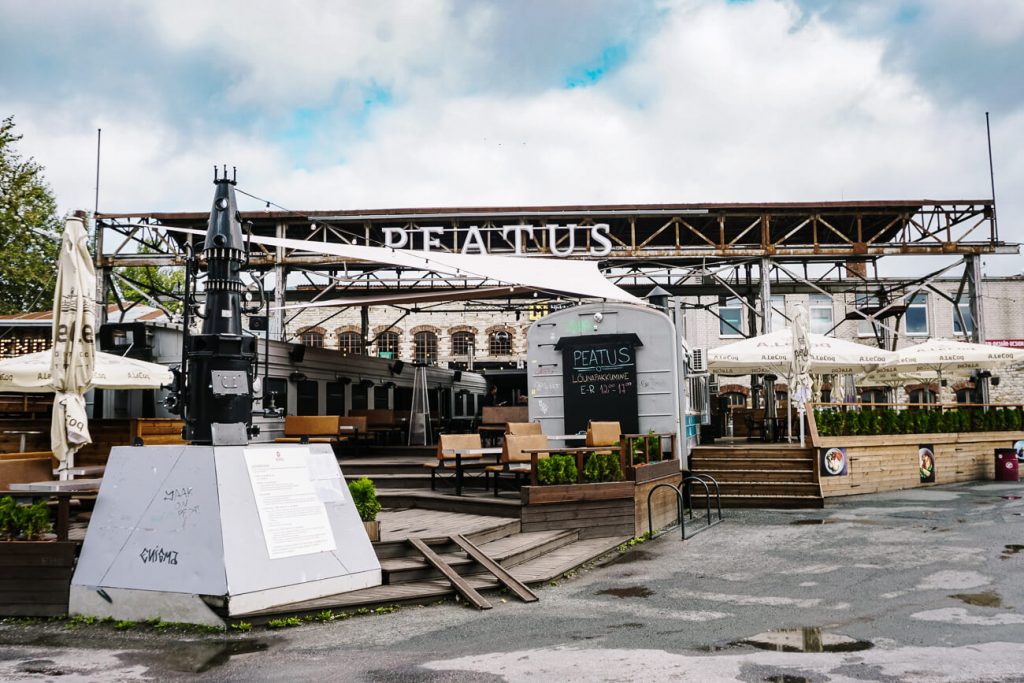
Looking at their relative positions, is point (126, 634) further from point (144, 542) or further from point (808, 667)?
point (808, 667)

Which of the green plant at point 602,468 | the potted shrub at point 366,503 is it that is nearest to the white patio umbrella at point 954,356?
the green plant at point 602,468

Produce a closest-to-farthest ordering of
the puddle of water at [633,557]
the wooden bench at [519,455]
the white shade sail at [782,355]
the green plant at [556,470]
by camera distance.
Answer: the puddle of water at [633,557] < the green plant at [556,470] < the wooden bench at [519,455] < the white shade sail at [782,355]

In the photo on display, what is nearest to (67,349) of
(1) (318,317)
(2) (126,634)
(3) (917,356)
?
(2) (126,634)

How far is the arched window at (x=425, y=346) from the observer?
36656mm

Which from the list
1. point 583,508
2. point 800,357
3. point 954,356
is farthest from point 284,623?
point 954,356

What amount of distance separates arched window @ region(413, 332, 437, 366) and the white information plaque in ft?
93.2

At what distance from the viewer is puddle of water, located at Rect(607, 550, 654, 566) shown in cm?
1001

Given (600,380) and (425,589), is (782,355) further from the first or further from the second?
(425,589)

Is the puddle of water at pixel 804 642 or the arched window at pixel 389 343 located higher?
the arched window at pixel 389 343

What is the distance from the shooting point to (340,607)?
7477 mm

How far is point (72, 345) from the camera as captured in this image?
31.9ft

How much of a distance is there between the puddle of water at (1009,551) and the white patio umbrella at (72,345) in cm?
1036

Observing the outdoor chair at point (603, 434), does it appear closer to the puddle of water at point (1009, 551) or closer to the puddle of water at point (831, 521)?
the puddle of water at point (831, 521)

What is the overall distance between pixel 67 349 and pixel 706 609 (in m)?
7.42
